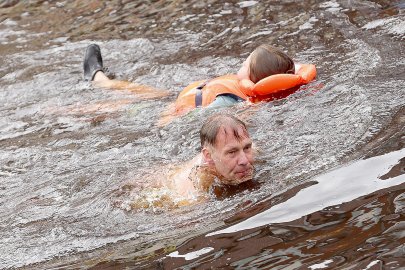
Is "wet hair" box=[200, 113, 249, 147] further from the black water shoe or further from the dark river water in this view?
the black water shoe

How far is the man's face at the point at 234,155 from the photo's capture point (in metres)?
5.51

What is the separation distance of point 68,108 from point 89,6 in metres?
4.04

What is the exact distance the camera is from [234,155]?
5.54 m

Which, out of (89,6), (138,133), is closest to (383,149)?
(138,133)

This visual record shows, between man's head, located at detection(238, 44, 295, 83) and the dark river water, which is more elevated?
man's head, located at detection(238, 44, 295, 83)

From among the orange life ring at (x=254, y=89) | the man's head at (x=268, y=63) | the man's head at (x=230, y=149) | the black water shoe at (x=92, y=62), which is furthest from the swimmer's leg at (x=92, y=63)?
the man's head at (x=230, y=149)

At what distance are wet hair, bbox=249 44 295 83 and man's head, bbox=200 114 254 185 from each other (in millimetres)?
1851

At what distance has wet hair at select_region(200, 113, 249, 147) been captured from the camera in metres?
5.52

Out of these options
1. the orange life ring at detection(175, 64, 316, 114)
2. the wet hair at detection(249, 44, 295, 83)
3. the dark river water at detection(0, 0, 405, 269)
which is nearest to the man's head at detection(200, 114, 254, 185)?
the dark river water at detection(0, 0, 405, 269)

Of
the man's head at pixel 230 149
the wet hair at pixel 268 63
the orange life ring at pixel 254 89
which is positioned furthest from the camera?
the wet hair at pixel 268 63

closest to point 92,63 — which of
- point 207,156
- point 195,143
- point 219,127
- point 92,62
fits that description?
point 92,62

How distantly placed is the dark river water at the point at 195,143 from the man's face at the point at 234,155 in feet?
0.40

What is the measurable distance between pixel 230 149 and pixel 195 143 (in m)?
1.07

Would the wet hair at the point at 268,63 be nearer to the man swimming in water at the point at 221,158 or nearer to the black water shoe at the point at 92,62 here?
the man swimming in water at the point at 221,158
